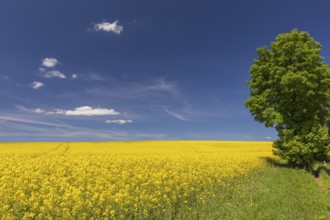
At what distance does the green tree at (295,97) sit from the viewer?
26.0 m

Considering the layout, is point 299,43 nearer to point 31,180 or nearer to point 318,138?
point 318,138

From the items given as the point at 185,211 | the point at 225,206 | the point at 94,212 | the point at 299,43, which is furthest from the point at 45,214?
the point at 299,43

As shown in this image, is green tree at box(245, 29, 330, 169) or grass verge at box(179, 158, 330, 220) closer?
grass verge at box(179, 158, 330, 220)

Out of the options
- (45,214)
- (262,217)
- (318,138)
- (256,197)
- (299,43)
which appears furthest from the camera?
(299,43)

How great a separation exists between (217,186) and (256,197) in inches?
65.6

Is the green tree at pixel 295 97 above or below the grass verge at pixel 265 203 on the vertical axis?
above

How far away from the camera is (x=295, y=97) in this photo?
2795 centimetres

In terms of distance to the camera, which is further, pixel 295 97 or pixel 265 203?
pixel 295 97

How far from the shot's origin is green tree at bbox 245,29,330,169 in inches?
1025

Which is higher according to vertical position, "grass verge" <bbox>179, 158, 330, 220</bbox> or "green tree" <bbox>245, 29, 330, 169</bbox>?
"green tree" <bbox>245, 29, 330, 169</bbox>

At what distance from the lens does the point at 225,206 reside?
10742 mm

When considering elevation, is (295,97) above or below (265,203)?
above

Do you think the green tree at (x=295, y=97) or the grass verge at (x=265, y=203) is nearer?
the grass verge at (x=265, y=203)

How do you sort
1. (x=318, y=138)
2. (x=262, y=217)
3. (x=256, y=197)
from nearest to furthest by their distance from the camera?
(x=262, y=217) → (x=256, y=197) → (x=318, y=138)
